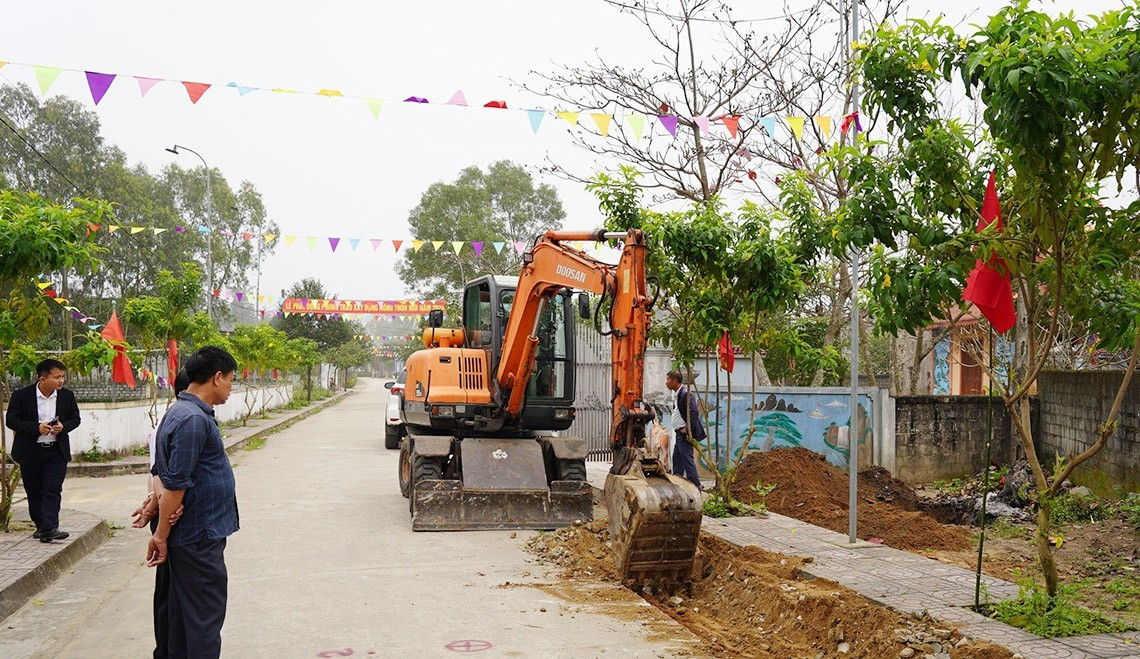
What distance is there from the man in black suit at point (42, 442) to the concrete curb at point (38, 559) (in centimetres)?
25

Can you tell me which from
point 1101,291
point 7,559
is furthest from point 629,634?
point 7,559

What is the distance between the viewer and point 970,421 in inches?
573

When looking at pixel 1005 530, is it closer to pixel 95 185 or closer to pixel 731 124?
pixel 731 124

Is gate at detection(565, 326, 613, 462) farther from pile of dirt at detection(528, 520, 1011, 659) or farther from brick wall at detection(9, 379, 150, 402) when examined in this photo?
pile of dirt at detection(528, 520, 1011, 659)

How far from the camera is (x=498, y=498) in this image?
1095 centimetres

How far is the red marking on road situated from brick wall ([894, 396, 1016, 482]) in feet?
32.0

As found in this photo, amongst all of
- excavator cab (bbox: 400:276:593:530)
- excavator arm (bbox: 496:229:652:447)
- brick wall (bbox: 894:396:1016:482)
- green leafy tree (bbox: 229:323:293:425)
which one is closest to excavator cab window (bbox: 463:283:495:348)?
excavator cab (bbox: 400:276:593:530)

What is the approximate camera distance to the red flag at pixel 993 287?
19.9ft

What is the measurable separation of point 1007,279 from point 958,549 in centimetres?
428

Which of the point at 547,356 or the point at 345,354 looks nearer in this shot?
the point at 547,356

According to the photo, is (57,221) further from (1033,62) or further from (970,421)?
(970,421)

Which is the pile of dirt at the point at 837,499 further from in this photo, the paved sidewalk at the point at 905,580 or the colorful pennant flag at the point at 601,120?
the colorful pennant flag at the point at 601,120

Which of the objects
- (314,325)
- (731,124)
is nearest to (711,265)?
(731,124)

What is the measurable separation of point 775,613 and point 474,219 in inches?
1419
